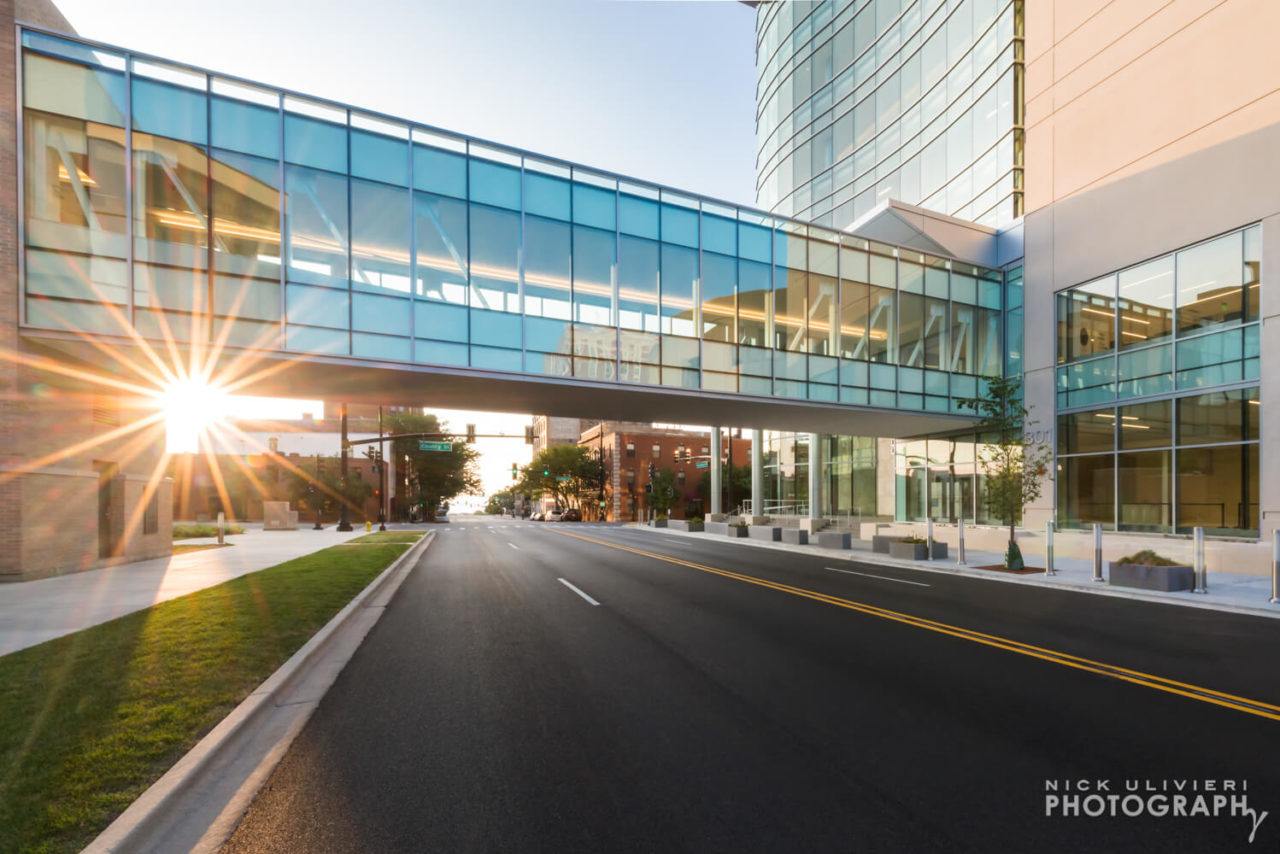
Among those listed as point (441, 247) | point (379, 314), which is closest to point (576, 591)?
point (379, 314)

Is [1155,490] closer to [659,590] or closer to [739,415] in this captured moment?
[739,415]

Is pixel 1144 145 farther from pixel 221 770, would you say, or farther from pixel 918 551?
pixel 221 770

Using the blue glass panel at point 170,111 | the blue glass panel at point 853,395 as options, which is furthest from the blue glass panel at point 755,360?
the blue glass panel at point 170,111

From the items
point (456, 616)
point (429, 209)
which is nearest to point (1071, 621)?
point (456, 616)

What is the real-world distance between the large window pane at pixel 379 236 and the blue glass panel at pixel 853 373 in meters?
14.8

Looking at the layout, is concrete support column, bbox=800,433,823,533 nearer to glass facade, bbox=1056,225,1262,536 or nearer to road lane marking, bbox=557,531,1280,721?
glass facade, bbox=1056,225,1262,536

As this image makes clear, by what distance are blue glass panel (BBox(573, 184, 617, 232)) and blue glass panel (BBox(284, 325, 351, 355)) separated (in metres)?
7.53

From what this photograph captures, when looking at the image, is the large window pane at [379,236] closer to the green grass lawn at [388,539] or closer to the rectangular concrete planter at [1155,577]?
the green grass lawn at [388,539]

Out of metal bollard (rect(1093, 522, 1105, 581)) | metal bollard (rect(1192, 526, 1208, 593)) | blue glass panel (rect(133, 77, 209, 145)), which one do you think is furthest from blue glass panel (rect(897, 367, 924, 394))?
blue glass panel (rect(133, 77, 209, 145))

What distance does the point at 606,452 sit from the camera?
79.1 metres

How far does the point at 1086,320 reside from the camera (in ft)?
72.0

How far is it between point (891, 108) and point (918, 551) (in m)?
24.7

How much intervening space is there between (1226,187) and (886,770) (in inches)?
877

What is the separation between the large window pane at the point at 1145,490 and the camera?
1908cm
